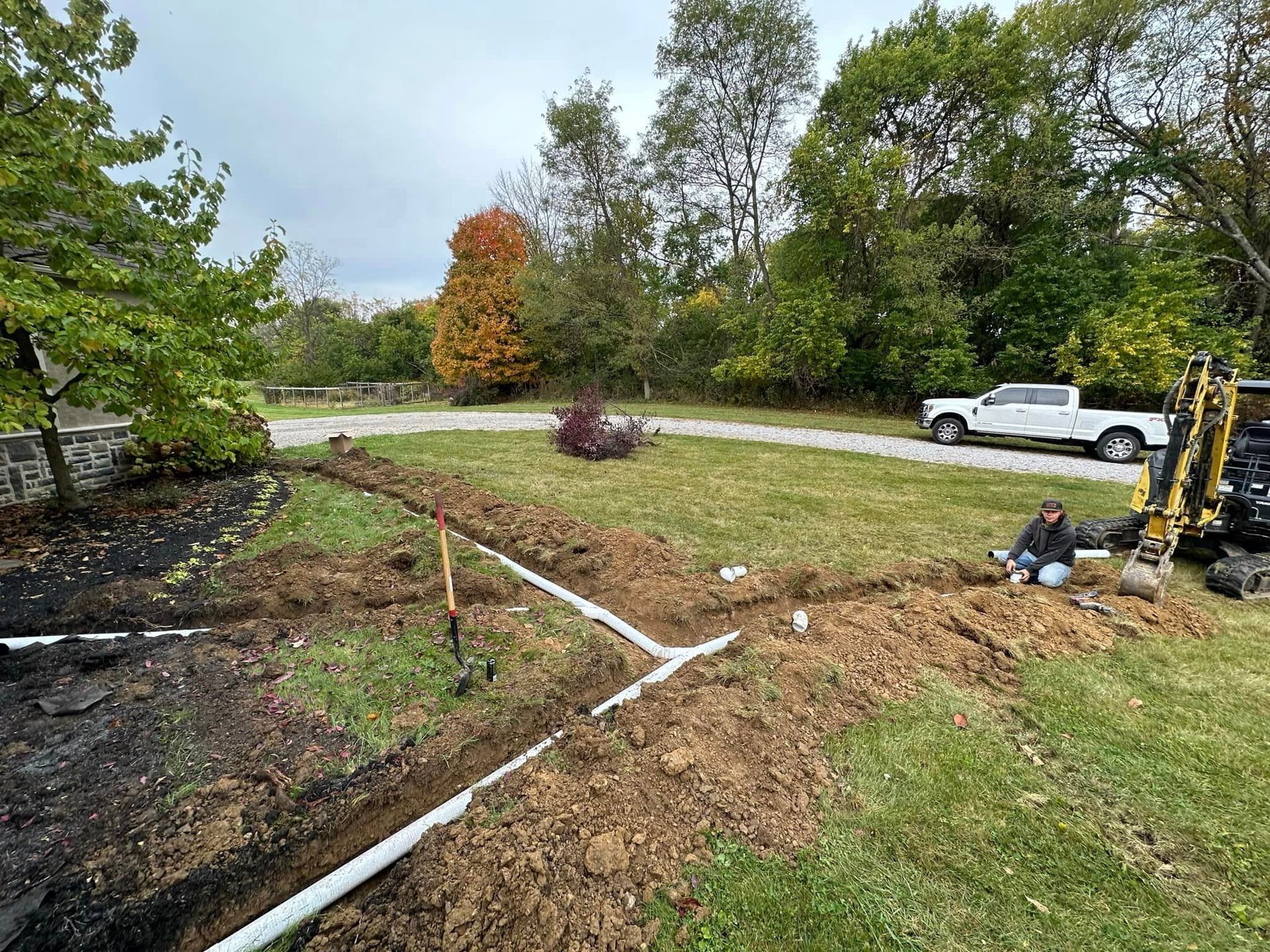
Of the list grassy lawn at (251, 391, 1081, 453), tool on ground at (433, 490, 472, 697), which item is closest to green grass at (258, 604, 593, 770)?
tool on ground at (433, 490, 472, 697)

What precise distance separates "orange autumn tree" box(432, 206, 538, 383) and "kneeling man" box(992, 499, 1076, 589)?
22.1m

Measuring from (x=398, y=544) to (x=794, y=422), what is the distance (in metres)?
13.4

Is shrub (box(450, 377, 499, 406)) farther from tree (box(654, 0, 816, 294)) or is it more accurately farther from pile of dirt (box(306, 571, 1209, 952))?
pile of dirt (box(306, 571, 1209, 952))

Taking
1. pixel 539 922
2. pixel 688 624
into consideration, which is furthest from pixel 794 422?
pixel 539 922

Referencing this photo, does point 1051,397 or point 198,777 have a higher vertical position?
point 1051,397

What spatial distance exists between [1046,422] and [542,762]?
13.6m

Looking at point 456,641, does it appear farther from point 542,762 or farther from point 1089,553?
point 1089,553

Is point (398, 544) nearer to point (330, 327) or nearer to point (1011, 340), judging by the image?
point (1011, 340)

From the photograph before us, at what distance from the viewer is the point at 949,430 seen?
1205cm

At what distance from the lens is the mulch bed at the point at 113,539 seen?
11.5ft

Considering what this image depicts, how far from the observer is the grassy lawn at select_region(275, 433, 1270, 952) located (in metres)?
1.58

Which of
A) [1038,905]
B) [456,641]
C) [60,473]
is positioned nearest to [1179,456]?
[1038,905]

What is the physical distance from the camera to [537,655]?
297 centimetres

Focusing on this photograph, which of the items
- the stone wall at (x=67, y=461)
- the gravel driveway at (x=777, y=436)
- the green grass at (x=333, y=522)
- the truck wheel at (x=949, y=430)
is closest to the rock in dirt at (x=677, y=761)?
the green grass at (x=333, y=522)
